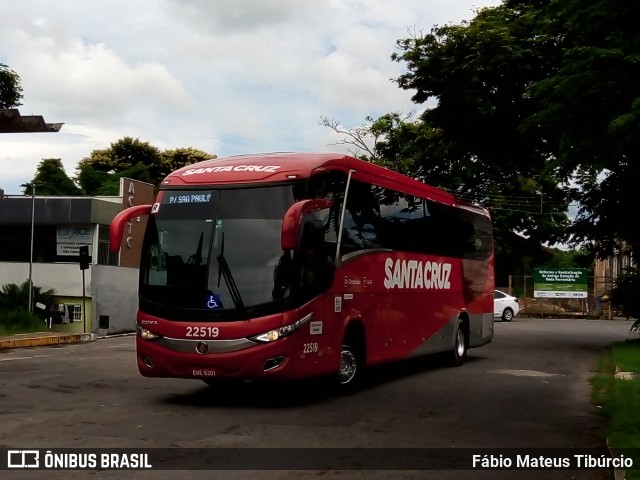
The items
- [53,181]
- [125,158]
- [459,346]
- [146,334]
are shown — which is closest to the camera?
[146,334]

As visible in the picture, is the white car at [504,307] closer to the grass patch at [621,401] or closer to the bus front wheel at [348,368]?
the grass patch at [621,401]

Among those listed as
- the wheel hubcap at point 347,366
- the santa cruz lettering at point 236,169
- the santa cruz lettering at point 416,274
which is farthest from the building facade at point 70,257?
the santa cruz lettering at point 236,169

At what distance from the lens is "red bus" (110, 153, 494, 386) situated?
11164 mm

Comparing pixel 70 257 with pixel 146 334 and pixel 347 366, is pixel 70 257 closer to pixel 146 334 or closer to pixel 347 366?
pixel 347 366

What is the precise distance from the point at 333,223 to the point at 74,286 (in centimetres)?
2969

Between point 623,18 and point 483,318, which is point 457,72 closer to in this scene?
point 483,318

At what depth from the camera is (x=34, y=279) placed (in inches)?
1581

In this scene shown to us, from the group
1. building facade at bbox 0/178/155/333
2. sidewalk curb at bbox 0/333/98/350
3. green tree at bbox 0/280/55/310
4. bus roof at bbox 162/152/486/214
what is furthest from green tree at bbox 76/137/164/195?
bus roof at bbox 162/152/486/214

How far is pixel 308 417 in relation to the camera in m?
10.7

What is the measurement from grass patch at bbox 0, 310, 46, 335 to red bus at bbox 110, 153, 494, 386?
21.8 metres

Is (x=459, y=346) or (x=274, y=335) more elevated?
(x=274, y=335)

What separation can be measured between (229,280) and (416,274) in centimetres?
542

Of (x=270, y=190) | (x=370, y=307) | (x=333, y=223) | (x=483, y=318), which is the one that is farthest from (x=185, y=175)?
(x=483, y=318)

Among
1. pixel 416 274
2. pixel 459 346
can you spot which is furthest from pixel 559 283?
pixel 416 274
